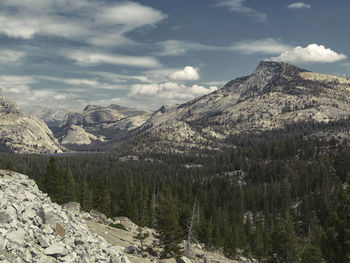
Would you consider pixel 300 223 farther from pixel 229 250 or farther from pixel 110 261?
pixel 110 261

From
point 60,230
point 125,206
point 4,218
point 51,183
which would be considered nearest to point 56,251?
point 4,218

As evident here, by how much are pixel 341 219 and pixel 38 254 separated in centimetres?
3045

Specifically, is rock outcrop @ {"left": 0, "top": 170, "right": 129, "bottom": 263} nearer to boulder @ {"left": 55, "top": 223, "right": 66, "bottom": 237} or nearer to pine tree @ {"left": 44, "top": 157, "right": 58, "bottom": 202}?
boulder @ {"left": 55, "top": 223, "right": 66, "bottom": 237}

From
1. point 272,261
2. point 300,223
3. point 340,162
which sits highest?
point 340,162

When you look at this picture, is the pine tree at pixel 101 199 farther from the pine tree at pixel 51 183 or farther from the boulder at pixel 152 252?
the boulder at pixel 152 252

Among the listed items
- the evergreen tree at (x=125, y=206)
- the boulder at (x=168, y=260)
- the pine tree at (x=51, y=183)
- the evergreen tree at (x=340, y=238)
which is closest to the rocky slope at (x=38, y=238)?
the boulder at (x=168, y=260)

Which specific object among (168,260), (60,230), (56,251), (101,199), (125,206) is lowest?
(125,206)

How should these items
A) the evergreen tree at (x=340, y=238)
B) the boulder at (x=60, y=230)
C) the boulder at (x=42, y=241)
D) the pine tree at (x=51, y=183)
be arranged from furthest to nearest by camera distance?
the pine tree at (x=51, y=183)
the evergreen tree at (x=340, y=238)
the boulder at (x=60, y=230)
the boulder at (x=42, y=241)

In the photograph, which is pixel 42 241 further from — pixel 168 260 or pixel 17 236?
pixel 168 260

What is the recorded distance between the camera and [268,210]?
143 metres

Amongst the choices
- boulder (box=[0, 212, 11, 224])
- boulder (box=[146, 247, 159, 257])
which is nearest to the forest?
boulder (box=[146, 247, 159, 257])

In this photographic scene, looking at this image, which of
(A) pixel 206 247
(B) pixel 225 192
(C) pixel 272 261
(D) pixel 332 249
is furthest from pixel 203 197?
(D) pixel 332 249

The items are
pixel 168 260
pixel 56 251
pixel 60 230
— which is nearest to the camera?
pixel 56 251

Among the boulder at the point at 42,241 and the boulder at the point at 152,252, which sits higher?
the boulder at the point at 42,241
